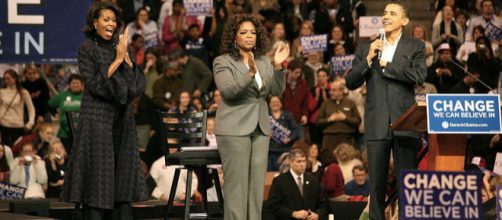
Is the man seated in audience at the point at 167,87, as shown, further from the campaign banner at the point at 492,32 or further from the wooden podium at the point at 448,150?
the wooden podium at the point at 448,150

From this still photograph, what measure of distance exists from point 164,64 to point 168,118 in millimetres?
7501

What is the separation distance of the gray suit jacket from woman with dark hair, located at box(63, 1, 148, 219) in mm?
646

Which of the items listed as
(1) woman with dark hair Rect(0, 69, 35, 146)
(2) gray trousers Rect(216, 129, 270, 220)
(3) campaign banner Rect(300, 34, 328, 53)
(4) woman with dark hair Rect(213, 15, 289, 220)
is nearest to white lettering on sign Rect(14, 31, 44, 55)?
(4) woman with dark hair Rect(213, 15, 289, 220)

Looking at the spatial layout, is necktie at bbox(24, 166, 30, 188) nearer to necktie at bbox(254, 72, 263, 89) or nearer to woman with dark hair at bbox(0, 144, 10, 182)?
woman with dark hair at bbox(0, 144, 10, 182)

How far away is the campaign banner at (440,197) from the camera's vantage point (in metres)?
7.74

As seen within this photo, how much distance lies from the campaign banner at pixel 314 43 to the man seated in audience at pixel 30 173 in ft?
16.7

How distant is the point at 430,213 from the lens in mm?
7738

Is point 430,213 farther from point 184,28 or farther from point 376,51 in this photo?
point 184,28

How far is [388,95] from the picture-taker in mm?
9531

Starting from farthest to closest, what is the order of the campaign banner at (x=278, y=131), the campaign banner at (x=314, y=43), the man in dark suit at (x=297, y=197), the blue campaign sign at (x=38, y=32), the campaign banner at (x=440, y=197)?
the campaign banner at (x=314, y=43)
the campaign banner at (x=278, y=131)
the man in dark suit at (x=297, y=197)
the blue campaign sign at (x=38, y=32)
the campaign banner at (x=440, y=197)

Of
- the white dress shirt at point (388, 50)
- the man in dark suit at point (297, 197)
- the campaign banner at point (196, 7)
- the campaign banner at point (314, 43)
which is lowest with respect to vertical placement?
the man in dark suit at point (297, 197)

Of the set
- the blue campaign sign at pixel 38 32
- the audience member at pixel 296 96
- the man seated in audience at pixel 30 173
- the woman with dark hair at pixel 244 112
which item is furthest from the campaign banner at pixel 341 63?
the woman with dark hair at pixel 244 112

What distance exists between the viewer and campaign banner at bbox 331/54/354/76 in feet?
59.7

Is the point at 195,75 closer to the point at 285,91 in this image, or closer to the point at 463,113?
the point at 285,91
